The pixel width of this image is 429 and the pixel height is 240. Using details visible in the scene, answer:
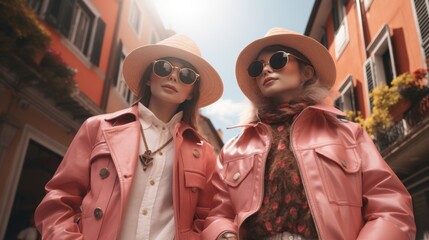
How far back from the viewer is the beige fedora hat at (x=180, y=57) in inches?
113

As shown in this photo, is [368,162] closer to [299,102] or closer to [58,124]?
[299,102]

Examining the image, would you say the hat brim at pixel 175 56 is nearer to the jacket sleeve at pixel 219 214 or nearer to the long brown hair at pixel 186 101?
the long brown hair at pixel 186 101

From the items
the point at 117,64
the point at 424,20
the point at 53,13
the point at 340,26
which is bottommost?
the point at 424,20

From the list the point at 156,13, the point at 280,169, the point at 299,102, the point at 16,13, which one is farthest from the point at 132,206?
the point at 156,13

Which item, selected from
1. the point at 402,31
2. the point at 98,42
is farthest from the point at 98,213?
the point at 98,42

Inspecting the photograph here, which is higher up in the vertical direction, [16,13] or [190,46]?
[16,13]

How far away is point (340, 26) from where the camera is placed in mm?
12039

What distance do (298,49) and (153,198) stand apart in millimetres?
1473

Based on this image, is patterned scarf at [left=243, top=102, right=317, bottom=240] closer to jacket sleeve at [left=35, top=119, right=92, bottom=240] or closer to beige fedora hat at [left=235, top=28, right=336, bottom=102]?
beige fedora hat at [left=235, top=28, right=336, bottom=102]

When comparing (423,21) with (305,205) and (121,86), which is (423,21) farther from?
(121,86)

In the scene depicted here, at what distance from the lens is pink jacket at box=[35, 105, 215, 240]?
2.11m

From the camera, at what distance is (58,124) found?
8352 millimetres

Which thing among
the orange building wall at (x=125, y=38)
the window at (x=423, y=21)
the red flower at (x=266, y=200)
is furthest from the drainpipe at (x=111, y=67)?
the red flower at (x=266, y=200)

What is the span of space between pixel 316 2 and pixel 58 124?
30.7 ft
